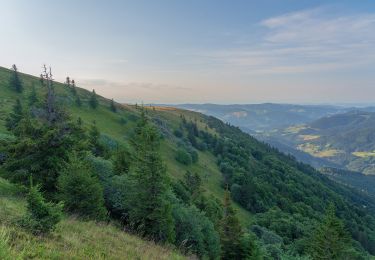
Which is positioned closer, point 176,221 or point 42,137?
point 42,137

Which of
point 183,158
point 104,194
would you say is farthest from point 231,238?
point 183,158

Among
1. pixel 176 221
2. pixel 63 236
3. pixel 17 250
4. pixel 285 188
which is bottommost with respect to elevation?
pixel 285 188

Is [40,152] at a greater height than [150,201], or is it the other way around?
[40,152]

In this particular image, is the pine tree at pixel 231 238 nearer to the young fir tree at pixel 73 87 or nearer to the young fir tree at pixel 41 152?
the young fir tree at pixel 41 152

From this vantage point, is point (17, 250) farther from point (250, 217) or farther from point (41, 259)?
point (250, 217)

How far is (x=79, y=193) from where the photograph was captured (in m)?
22.1

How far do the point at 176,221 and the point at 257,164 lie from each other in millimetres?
120529

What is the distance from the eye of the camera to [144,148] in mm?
27125

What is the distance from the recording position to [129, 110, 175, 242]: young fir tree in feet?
81.2

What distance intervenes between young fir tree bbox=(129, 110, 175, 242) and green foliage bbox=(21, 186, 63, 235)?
39.2 ft

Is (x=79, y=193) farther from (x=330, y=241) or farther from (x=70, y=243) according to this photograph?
(x=330, y=241)

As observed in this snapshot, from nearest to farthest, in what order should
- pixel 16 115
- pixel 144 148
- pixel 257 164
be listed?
pixel 144 148, pixel 16 115, pixel 257 164

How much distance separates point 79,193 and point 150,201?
5.71 meters

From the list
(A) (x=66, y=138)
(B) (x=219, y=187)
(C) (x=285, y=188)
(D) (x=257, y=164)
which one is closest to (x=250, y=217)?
(B) (x=219, y=187)
